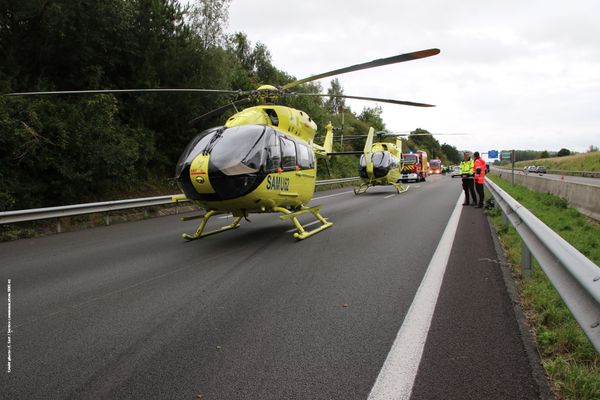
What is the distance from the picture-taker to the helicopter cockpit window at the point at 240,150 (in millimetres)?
6332

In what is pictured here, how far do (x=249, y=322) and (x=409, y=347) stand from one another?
1.40 m

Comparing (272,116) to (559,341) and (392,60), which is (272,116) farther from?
(559,341)

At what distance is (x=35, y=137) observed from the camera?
34.1ft

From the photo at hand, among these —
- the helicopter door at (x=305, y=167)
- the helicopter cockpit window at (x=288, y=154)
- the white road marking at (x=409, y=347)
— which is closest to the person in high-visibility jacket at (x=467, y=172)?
the helicopter door at (x=305, y=167)

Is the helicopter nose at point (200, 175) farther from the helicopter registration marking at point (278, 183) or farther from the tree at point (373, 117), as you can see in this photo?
the tree at point (373, 117)

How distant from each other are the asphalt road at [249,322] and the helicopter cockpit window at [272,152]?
1443 millimetres

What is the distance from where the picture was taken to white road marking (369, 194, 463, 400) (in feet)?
7.77

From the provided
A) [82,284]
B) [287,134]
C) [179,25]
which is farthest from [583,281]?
[179,25]

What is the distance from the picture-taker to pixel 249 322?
3514 mm

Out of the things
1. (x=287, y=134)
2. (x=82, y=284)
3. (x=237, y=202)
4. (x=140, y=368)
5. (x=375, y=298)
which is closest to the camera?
(x=140, y=368)

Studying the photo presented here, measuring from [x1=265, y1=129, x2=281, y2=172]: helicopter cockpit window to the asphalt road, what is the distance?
1.44 m

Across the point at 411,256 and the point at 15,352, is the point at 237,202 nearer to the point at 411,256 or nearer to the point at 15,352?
the point at 411,256

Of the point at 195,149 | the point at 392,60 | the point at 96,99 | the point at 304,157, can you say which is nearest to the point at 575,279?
the point at 392,60

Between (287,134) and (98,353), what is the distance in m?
5.86
